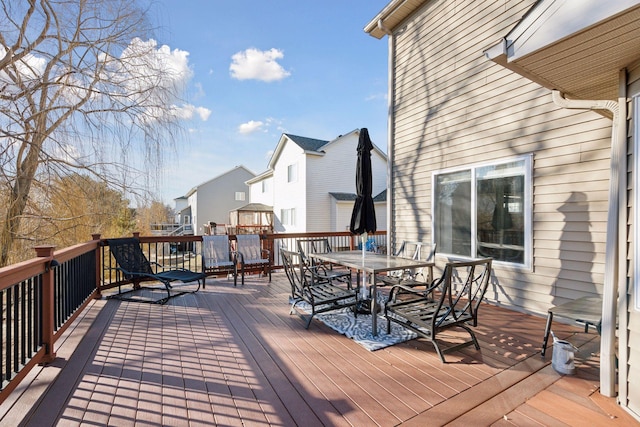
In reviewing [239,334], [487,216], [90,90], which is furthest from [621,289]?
[90,90]

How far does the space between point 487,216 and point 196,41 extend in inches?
254

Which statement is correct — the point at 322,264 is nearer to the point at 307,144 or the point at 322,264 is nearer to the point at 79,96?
the point at 79,96

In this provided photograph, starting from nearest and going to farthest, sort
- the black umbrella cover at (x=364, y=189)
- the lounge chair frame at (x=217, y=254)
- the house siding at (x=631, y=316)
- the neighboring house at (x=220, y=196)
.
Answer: the house siding at (x=631, y=316)
the black umbrella cover at (x=364, y=189)
the lounge chair frame at (x=217, y=254)
the neighboring house at (x=220, y=196)

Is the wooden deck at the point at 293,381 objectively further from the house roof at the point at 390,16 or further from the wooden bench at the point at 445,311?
the house roof at the point at 390,16

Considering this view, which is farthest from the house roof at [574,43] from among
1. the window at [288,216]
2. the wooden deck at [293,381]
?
the window at [288,216]

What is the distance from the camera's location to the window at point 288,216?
16.0 metres

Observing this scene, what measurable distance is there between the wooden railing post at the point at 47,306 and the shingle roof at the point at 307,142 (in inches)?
484

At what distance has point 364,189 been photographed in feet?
14.1

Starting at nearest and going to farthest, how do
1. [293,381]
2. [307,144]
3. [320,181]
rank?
[293,381]
[320,181]
[307,144]

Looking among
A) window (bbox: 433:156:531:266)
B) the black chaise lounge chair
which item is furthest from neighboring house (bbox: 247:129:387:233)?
the black chaise lounge chair

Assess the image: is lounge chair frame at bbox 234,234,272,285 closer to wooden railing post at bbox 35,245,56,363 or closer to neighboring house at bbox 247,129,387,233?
wooden railing post at bbox 35,245,56,363

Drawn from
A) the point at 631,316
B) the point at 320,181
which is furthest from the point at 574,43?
the point at 320,181

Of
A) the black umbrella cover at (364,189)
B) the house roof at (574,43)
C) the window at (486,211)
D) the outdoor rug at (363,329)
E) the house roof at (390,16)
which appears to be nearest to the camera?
the house roof at (574,43)

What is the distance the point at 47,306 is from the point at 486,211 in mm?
5263
